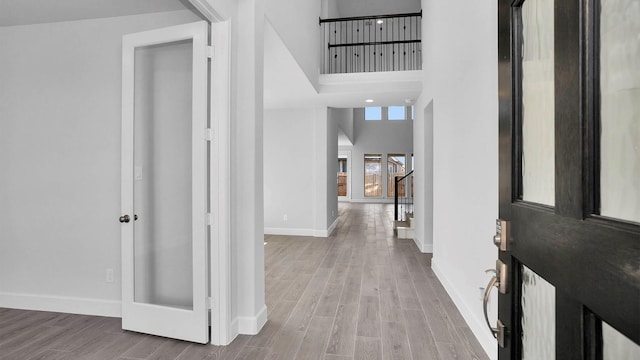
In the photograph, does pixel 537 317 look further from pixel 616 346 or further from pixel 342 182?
pixel 342 182

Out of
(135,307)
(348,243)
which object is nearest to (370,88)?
(348,243)

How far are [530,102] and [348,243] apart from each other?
208 inches

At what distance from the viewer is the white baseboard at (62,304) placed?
9.53 ft

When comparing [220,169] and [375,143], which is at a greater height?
[375,143]

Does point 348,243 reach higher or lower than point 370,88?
lower

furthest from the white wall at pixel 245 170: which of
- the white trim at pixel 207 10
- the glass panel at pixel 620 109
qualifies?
the glass panel at pixel 620 109

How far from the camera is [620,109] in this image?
1.95 feet

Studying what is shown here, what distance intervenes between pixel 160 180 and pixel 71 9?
Answer: 1619 millimetres

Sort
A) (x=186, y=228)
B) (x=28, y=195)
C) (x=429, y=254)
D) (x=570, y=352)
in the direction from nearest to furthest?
1. (x=570, y=352)
2. (x=186, y=228)
3. (x=28, y=195)
4. (x=429, y=254)

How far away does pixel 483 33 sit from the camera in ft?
7.53

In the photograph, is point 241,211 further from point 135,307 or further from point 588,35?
point 588,35

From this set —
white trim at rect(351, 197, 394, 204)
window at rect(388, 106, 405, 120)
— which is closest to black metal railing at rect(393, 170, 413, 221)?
white trim at rect(351, 197, 394, 204)

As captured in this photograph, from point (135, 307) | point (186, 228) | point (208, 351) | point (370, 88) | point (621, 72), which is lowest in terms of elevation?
point (208, 351)

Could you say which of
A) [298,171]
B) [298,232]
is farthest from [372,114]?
[298,232]
